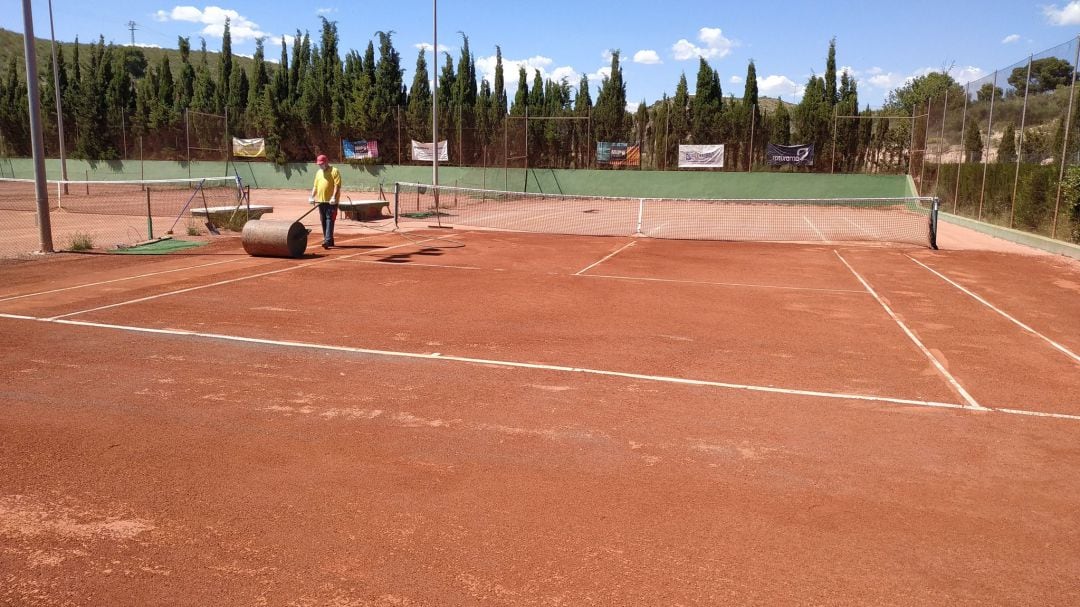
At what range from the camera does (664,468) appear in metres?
4.90

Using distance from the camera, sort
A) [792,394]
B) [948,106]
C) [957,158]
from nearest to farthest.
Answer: [792,394], [957,158], [948,106]

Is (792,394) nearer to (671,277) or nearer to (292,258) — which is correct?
(671,277)

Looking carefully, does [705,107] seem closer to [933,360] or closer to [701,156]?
[701,156]

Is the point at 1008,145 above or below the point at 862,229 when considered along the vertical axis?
above

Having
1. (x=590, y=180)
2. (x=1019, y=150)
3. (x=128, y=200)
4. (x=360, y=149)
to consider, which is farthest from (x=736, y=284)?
(x=360, y=149)

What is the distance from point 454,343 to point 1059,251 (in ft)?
49.7

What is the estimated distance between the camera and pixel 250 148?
145 feet

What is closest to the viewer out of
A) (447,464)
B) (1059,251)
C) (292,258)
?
(447,464)

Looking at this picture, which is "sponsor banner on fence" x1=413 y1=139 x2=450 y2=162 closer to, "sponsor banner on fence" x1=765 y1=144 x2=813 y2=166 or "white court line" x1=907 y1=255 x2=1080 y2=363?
"sponsor banner on fence" x1=765 y1=144 x2=813 y2=166

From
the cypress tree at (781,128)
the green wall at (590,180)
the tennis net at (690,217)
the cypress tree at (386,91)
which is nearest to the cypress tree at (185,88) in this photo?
the green wall at (590,180)

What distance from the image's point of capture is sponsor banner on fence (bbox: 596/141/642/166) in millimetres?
37500

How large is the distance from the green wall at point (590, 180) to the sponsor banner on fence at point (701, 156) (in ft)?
1.36

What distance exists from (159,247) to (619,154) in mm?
25224

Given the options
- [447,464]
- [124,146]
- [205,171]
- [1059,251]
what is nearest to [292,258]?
[447,464]
